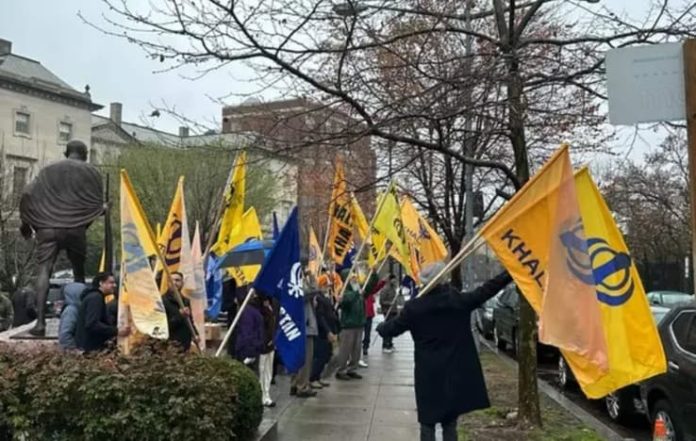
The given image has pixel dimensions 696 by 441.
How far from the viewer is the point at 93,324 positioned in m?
7.63

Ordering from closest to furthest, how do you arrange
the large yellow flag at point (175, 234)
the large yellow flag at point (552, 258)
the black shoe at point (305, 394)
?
the large yellow flag at point (552, 258) → the large yellow flag at point (175, 234) → the black shoe at point (305, 394)

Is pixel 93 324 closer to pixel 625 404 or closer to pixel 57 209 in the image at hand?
pixel 57 209

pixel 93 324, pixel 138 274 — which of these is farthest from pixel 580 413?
pixel 93 324

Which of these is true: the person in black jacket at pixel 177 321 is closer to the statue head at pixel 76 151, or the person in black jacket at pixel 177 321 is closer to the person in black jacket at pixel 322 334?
the statue head at pixel 76 151

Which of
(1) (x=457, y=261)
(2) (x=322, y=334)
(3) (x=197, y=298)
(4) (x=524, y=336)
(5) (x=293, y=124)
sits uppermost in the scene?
(5) (x=293, y=124)

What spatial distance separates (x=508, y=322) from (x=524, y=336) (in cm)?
926

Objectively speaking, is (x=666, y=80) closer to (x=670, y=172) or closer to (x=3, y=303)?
(x=3, y=303)

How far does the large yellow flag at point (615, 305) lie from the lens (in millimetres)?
4832

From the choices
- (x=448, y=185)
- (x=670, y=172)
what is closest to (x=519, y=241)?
(x=448, y=185)

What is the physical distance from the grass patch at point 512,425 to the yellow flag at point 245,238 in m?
3.74

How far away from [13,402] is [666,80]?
5215 mm

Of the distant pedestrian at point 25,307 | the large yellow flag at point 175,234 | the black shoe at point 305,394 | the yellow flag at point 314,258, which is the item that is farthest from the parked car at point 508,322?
the distant pedestrian at point 25,307

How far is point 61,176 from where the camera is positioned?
938cm

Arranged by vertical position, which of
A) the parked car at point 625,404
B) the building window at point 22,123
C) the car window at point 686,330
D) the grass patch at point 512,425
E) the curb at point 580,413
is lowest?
the curb at point 580,413
